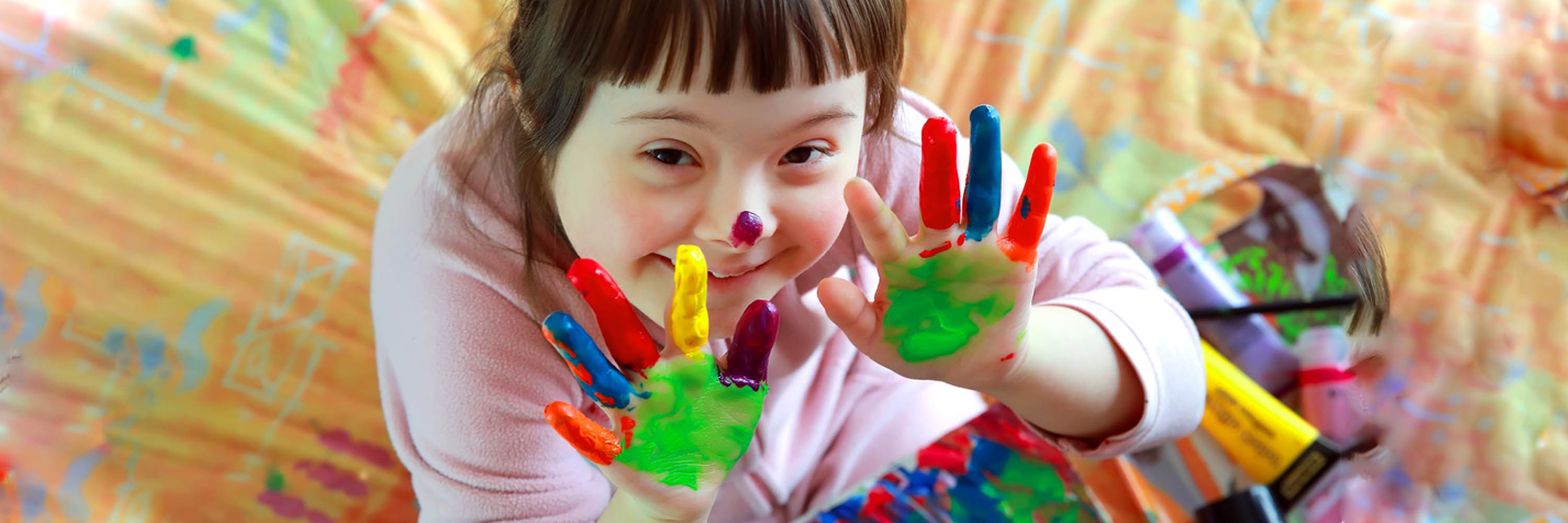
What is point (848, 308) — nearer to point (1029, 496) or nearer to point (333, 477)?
point (1029, 496)

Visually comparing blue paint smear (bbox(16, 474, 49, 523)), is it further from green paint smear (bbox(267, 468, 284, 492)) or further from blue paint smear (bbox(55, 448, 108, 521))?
green paint smear (bbox(267, 468, 284, 492))

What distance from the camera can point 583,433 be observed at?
1.51ft

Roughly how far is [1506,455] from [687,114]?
32.9 inches

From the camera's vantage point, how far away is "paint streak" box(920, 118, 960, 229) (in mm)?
466

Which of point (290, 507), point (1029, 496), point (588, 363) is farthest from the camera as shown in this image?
point (290, 507)

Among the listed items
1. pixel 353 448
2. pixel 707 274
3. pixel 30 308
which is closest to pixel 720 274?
pixel 707 274

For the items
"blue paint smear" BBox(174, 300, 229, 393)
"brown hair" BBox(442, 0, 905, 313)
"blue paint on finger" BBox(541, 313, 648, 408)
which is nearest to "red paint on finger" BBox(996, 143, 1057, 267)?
"brown hair" BBox(442, 0, 905, 313)

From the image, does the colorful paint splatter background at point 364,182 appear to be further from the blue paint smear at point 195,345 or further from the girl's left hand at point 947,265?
the girl's left hand at point 947,265

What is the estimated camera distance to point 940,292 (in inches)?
20.5

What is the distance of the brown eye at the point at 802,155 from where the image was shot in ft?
1.69

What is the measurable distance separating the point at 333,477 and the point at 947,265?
0.67 metres

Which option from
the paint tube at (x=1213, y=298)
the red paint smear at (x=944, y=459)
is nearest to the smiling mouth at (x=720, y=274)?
the red paint smear at (x=944, y=459)

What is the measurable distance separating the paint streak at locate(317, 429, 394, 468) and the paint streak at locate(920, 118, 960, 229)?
2.08 ft

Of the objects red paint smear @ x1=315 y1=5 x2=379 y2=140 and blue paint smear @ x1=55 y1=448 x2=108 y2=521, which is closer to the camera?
blue paint smear @ x1=55 y1=448 x2=108 y2=521
